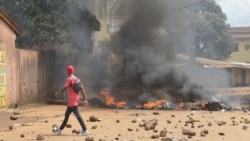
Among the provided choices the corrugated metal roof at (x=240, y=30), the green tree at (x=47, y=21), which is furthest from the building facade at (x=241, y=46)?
the green tree at (x=47, y=21)

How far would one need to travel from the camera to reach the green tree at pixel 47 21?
21641mm

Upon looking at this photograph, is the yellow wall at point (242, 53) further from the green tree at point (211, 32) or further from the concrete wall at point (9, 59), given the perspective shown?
the concrete wall at point (9, 59)

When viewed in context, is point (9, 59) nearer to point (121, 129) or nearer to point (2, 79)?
point (2, 79)

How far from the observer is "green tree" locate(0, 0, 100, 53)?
2164 centimetres

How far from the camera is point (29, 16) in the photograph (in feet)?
71.8

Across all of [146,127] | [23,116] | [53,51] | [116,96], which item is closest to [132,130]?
[146,127]

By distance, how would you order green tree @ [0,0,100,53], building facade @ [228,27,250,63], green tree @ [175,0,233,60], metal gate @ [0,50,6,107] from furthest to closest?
building facade @ [228,27,250,63] → green tree @ [175,0,233,60] → green tree @ [0,0,100,53] → metal gate @ [0,50,6,107]

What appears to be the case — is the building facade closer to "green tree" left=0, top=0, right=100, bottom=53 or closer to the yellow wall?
the yellow wall

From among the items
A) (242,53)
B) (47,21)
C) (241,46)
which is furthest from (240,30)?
(47,21)

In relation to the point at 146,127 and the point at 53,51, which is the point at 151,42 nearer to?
the point at 53,51

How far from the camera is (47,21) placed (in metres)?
22.0

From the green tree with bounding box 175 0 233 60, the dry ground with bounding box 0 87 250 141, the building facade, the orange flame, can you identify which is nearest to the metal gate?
the dry ground with bounding box 0 87 250 141

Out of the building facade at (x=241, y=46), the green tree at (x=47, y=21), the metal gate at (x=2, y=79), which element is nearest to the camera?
the metal gate at (x=2, y=79)

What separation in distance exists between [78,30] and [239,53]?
42344mm
